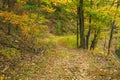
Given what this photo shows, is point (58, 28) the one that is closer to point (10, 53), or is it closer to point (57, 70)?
point (10, 53)

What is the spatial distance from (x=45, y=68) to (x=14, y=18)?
11.4ft

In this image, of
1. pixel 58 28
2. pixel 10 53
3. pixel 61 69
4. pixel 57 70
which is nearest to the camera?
pixel 57 70

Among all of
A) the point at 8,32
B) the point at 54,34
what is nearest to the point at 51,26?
the point at 54,34

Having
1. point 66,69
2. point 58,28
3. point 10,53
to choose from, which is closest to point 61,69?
point 66,69

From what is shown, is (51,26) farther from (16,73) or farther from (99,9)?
(16,73)

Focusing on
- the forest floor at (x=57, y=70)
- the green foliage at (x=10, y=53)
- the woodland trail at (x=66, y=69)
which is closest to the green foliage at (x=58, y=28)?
the woodland trail at (x=66, y=69)

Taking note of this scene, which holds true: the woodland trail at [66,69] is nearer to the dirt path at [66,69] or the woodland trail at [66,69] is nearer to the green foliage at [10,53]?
the dirt path at [66,69]

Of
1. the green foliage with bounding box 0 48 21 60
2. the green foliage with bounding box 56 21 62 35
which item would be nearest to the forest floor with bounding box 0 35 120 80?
the green foliage with bounding box 0 48 21 60

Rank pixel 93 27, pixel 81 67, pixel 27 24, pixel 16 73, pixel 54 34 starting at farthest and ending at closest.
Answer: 1. pixel 54 34
2. pixel 93 27
3. pixel 27 24
4. pixel 81 67
5. pixel 16 73

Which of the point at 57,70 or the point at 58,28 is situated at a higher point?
the point at 57,70

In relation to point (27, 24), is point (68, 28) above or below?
below

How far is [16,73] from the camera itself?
11711 millimetres

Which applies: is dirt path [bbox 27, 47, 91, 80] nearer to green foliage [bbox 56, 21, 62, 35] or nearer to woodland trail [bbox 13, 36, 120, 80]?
woodland trail [bbox 13, 36, 120, 80]

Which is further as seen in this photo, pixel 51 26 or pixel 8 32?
pixel 51 26
